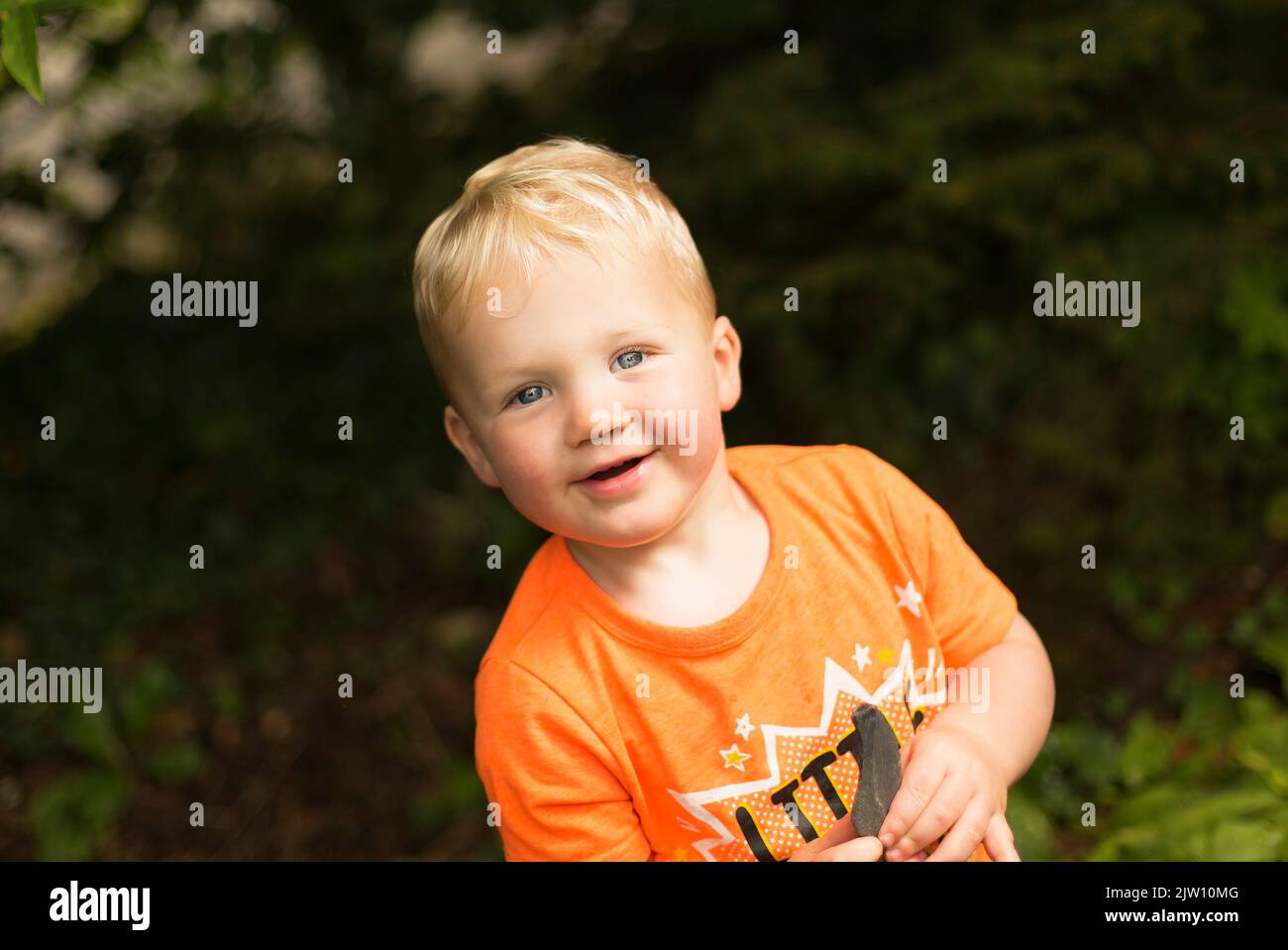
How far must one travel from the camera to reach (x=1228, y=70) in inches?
142

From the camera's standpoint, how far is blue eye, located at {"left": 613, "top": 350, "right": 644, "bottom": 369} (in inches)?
71.7

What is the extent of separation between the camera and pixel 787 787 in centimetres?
192

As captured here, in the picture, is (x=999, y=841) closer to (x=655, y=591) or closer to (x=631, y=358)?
(x=655, y=591)

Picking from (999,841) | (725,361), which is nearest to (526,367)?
(725,361)

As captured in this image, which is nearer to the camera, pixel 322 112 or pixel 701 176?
pixel 701 176

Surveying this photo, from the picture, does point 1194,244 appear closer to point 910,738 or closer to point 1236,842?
point 1236,842

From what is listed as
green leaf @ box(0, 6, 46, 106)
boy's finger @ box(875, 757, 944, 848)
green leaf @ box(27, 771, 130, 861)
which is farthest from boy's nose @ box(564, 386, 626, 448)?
green leaf @ box(27, 771, 130, 861)

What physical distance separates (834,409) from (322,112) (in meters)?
2.26

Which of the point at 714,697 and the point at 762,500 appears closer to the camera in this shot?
the point at 714,697

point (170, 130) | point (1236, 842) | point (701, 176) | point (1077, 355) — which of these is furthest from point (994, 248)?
point (170, 130)

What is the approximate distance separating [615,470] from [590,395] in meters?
0.14

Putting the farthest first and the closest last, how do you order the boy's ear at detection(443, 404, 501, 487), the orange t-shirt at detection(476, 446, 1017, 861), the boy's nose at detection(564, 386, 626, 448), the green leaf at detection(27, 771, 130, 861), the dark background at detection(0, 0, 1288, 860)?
the green leaf at detection(27, 771, 130, 861) → the dark background at detection(0, 0, 1288, 860) → the boy's ear at detection(443, 404, 501, 487) → the orange t-shirt at detection(476, 446, 1017, 861) → the boy's nose at detection(564, 386, 626, 448)

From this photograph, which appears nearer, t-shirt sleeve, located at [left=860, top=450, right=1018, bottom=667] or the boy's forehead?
the boy's forehead

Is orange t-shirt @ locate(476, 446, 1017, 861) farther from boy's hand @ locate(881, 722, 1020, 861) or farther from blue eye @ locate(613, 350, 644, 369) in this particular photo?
blue eye @ locate(613, 350, 644, 369)
